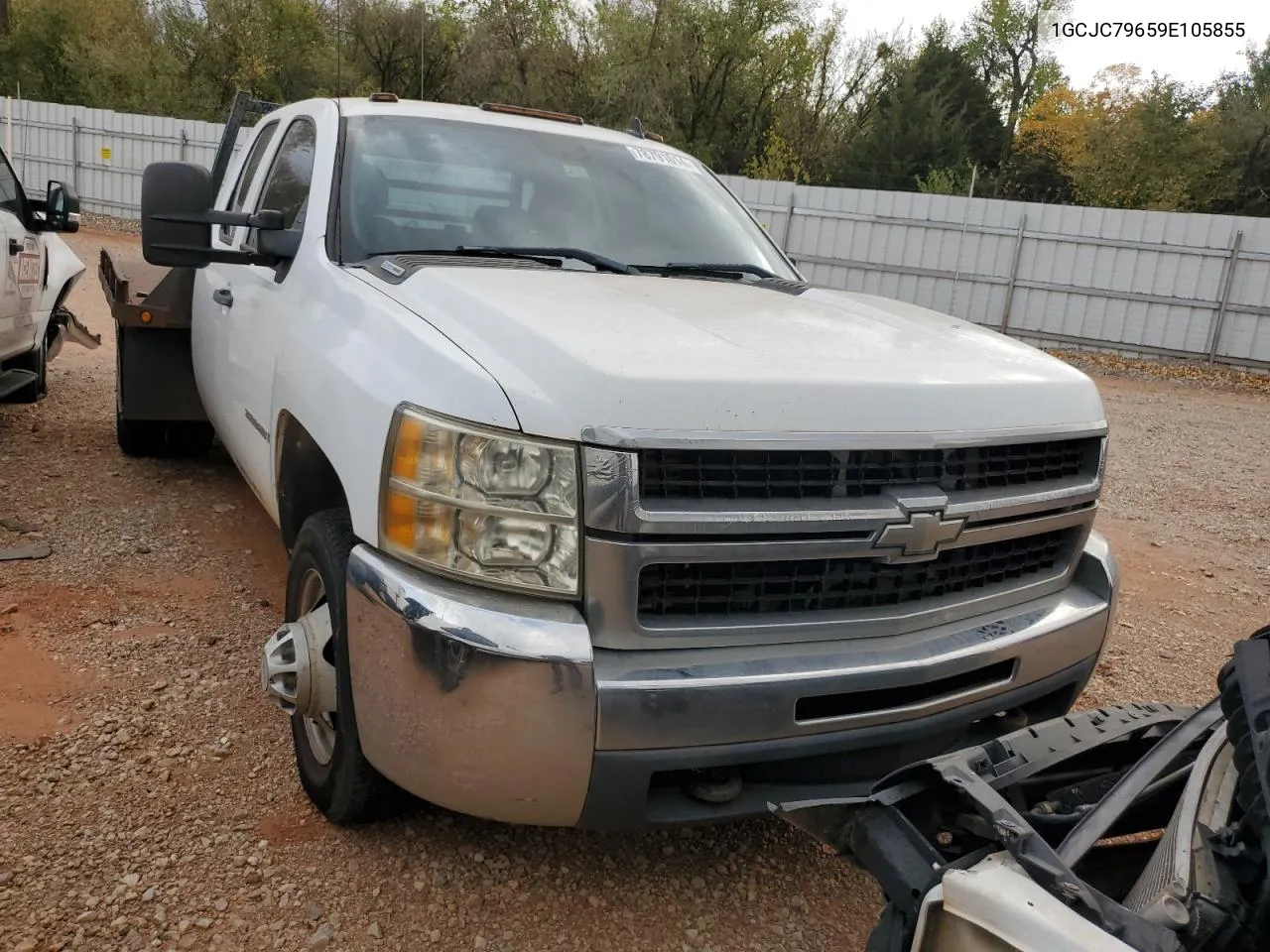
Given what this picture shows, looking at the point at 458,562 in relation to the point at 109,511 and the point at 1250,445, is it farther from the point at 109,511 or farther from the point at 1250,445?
the point at 1250,445

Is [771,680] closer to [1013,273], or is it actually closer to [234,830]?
[234,830]

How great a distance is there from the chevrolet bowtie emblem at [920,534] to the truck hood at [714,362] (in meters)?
0.20

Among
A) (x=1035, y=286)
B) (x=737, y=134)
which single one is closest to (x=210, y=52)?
(x=737, y=134)

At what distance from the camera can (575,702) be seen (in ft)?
6.30

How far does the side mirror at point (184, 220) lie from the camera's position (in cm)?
298

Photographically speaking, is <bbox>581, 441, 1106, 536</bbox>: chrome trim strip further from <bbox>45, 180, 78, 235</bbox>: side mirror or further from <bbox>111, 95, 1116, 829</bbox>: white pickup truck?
<bbox>45, 180, 78, 235</bbox>: side mirror

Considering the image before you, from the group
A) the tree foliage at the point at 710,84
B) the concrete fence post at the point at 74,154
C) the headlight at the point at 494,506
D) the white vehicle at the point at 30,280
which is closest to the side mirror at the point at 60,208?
the white vehicle at the point at 30,280

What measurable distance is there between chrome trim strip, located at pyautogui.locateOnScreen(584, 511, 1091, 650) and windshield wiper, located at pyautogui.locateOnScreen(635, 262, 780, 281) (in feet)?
5.01

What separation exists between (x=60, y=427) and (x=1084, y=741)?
21.1 ft

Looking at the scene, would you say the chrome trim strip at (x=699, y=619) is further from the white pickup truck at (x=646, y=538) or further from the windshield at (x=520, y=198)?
the windshield at (x=520, y=198)

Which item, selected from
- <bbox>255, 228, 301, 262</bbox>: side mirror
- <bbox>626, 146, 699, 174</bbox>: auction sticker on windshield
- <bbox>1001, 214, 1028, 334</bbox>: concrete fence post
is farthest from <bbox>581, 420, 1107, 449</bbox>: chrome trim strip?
<bbox>1001, 214, 1028, 334</bbox>: concrete fence post

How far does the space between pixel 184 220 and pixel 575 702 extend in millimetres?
1998

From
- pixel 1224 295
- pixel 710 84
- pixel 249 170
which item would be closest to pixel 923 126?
pixel 710 84

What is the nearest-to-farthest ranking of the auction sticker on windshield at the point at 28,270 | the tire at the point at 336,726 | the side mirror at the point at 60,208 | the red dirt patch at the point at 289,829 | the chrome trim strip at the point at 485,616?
the chrome trim strip at the point at 485,616, the tire at the point at 336,726, the red dirt patch at the point at 289,829, the auction sticker on windshield at the point at 28,270, the side mirror at the point at 60,208
